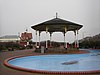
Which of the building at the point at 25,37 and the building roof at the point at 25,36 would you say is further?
the building roof at the point at 25,36

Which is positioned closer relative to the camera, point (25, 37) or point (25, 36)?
point (25, 37)

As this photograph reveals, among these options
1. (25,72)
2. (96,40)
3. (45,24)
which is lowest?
(25,72)

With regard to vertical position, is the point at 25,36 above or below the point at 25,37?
above

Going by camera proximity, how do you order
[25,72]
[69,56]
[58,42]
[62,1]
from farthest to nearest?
[58,42], [69,56], [62,1], [25,72]

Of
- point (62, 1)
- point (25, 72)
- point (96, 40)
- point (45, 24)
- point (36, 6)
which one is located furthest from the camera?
point (96, 40)

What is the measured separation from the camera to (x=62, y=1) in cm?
1052

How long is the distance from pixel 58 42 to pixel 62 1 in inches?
642

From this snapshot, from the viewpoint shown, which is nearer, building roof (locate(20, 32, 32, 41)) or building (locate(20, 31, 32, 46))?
building (locate(20, 31, 32, 46))

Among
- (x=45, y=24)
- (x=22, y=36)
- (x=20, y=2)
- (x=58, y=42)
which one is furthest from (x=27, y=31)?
(x=20, y=2)

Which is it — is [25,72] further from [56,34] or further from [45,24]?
[56,34]

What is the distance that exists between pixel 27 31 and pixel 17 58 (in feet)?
77.3

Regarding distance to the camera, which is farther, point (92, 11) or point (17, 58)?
point (17, 58)

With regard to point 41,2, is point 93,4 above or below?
below

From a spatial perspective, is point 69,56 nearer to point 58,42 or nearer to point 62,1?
point 62,1
